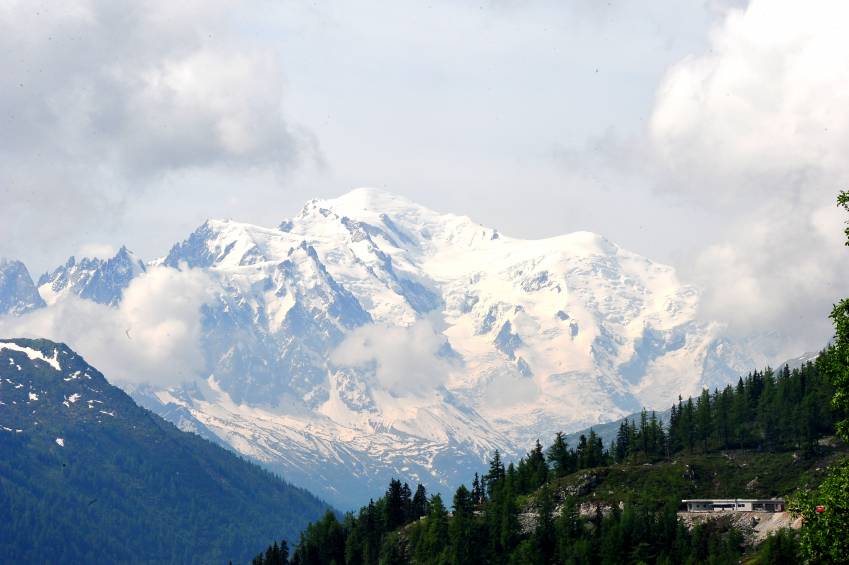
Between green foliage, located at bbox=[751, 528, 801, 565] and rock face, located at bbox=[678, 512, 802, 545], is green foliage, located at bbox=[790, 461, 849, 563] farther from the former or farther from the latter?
rock face, located at bbox=[678, 512, 802, 545]

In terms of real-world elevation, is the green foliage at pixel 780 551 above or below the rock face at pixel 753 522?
below

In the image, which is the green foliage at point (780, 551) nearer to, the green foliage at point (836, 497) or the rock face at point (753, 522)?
the rock face at point (753, 522)

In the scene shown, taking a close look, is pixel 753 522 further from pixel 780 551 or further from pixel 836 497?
pixel 836 497

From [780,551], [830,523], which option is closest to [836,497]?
[830,523]

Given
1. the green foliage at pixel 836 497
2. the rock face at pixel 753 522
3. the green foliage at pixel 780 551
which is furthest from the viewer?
the rock face at pixel 753 522

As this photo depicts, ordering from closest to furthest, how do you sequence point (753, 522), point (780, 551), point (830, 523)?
point (830, 523) < point (780, 551) < point (753, 522)

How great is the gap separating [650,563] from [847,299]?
142 meters

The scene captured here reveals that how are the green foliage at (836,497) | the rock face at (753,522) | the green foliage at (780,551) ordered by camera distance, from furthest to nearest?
the rock face at (753,522), the green foliage at (780,551), the green foliage at (836,497)

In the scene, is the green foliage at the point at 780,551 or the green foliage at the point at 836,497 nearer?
the green foliage at the point at 836,497

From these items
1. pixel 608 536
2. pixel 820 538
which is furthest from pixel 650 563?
pixel 820 538

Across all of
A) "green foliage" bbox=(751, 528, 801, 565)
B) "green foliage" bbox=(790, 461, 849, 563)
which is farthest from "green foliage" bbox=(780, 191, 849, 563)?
"green foliage" bbox=(751, 528, 801, 565)

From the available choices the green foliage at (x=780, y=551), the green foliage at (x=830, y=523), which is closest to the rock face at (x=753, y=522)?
the green foliage at (x=780, y=551)

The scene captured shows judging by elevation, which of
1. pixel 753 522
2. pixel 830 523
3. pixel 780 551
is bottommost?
pixel 830 523

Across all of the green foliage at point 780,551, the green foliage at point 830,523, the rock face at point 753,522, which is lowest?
the green foliage at point 830,523
